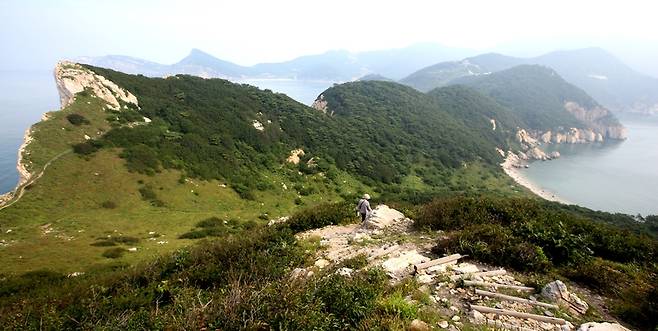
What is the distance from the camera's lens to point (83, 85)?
5775 cm

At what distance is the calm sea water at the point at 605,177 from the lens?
10762 cm

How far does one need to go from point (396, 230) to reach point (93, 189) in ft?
116

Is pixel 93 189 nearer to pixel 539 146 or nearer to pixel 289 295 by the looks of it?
pixel 289 295

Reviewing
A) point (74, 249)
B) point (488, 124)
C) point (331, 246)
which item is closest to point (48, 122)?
point (74, 249)

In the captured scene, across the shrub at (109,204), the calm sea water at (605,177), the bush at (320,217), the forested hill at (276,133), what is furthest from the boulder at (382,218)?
the calm sea water at (605,177)

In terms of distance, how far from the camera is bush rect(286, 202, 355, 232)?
17.7 m

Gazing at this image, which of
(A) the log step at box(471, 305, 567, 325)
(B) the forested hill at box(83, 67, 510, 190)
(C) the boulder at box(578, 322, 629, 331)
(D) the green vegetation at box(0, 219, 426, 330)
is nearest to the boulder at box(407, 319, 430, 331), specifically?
(D) the green vegetation at box(0, 219, 426, 330)

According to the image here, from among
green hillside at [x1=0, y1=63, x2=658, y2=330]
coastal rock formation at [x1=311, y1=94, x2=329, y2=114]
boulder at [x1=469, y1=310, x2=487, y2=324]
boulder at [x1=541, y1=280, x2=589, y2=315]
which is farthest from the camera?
coastal rock formation at [x1=311, y1=94, x2=329, y2=114]

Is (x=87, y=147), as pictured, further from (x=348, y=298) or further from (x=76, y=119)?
(x=348, y=298)

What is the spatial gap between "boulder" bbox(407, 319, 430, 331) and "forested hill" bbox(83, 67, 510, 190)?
150 ft

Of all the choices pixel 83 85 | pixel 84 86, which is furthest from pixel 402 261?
pixel 83 85

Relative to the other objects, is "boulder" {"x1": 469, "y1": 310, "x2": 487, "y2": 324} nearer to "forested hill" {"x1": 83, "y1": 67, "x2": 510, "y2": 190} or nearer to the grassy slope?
the grassy slope

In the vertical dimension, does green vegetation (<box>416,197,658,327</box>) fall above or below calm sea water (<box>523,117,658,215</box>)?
above

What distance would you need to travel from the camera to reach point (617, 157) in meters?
167
